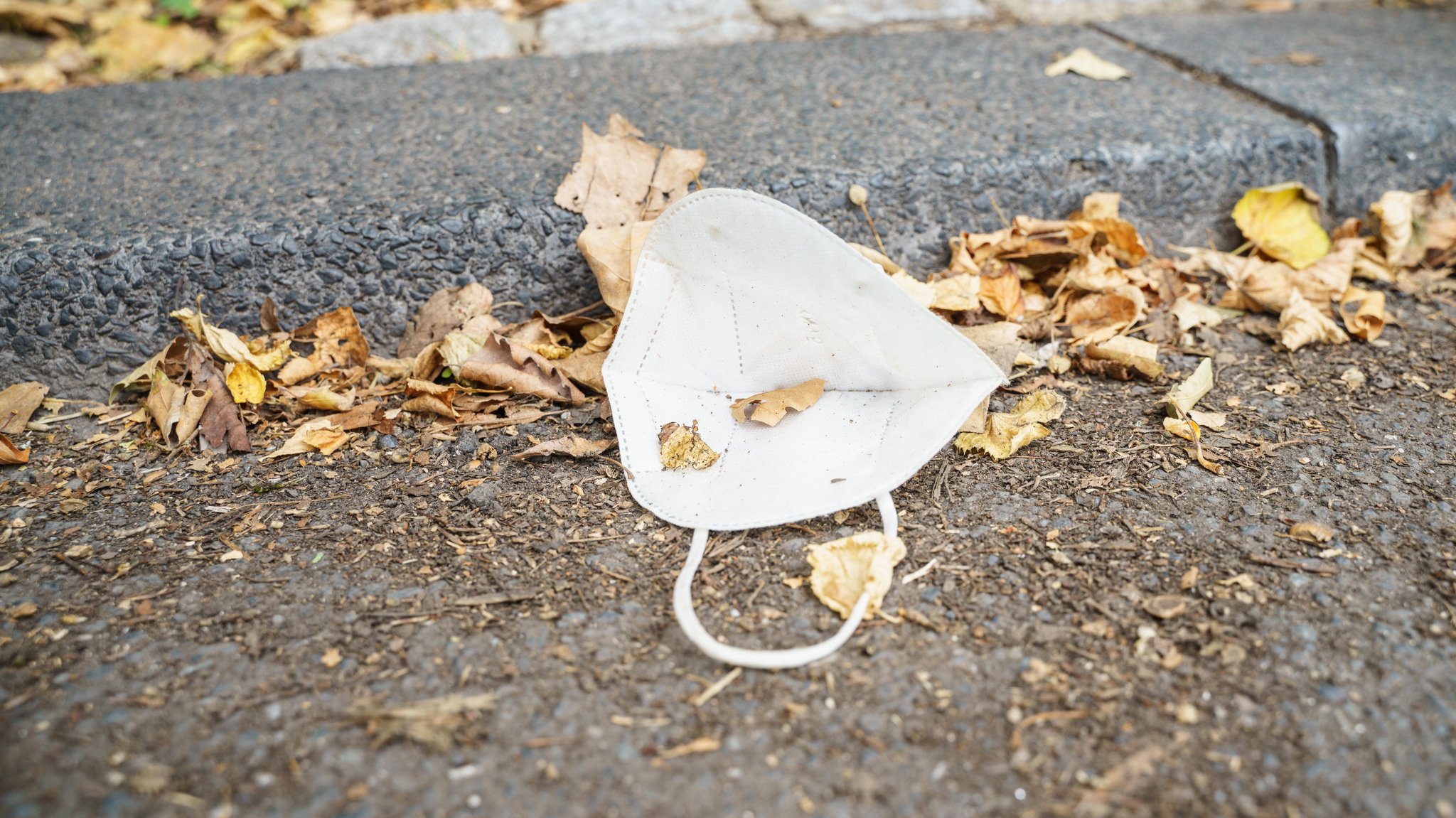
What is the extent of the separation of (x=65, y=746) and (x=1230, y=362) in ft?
6.36

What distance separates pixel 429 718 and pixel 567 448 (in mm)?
577

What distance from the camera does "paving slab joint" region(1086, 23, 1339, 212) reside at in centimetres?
216

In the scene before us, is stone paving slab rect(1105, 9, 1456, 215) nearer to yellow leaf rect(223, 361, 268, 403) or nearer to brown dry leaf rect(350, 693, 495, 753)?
brown dry leaf rect(350, 693, 495, 753)

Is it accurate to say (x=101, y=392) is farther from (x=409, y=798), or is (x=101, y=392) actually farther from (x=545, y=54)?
(x=545, y=54)

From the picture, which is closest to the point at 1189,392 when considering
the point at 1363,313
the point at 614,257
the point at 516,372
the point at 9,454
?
the point at 1363,313

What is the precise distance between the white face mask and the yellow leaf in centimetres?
64

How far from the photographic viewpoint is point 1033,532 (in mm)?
1374

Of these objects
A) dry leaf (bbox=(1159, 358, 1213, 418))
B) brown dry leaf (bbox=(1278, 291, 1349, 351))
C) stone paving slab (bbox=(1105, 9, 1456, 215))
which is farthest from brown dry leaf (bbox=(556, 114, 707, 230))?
stone paving slab (bbox=(1105, 9, 1456, 215))

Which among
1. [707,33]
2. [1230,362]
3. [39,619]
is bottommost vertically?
[1230,362]

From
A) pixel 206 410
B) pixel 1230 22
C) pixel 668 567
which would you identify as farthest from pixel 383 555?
pixel 1230 22

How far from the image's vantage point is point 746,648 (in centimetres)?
121

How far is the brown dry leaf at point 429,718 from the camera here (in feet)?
3.48

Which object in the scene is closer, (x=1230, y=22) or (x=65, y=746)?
(x=65, y=746)

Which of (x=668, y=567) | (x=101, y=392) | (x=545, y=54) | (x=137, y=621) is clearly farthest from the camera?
(x=545, y=54)
